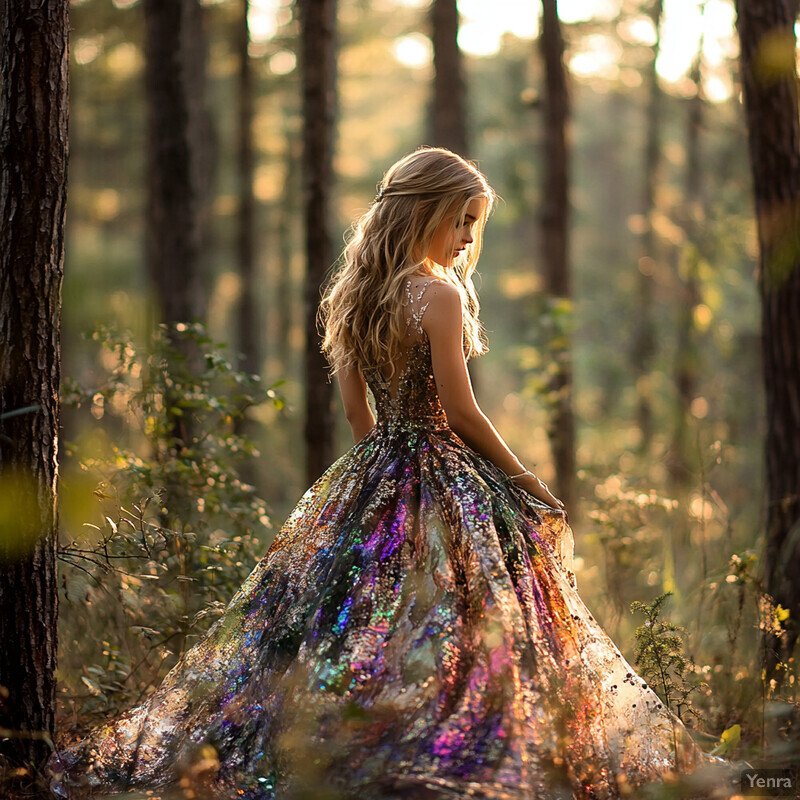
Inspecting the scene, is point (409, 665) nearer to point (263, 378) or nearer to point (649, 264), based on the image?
point (263, 378)

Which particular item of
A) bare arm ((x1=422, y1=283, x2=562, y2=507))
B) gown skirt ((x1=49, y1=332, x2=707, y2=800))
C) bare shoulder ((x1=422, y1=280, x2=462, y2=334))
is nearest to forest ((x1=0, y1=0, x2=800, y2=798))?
gown skirt ((x1=49, y1=332, x2=707, y2=800))

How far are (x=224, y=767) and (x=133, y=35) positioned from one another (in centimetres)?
1269

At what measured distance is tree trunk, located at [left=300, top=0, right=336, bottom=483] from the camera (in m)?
6.00

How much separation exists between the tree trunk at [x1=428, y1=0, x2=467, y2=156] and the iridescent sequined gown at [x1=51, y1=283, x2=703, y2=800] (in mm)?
6699

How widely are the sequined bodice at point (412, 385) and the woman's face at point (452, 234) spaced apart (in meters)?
0.26

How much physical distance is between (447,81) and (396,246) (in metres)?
6.95

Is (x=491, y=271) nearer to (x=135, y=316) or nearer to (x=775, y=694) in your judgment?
(x=135, y=316)

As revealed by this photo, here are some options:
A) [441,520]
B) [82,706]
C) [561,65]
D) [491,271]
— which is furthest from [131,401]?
[491,271]

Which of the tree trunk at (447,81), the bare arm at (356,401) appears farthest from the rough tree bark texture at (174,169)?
the tree trunk at (447,81)

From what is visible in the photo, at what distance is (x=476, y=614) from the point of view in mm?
2936

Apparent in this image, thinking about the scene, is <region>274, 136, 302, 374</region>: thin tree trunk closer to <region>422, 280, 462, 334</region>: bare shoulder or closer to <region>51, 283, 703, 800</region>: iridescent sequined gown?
<region>422, 280, 462, 334</region>: bare shoulder

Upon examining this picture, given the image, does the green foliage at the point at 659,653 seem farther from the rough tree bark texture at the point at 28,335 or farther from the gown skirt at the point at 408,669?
the rough tree bark texture at the point at 28,335

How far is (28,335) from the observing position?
3.13 m

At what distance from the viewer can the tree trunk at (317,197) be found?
236 inches
